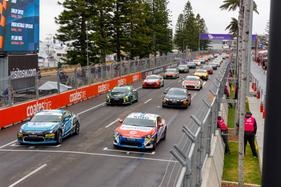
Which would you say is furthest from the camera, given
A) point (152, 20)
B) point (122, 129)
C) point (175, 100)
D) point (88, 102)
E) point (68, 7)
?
point (152, 20)

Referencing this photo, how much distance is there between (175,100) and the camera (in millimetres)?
32969

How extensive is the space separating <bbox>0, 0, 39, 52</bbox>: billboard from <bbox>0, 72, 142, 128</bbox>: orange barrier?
6.56 metres

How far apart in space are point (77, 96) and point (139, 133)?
18.4 m

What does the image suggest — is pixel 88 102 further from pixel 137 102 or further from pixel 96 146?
pixel 96 146

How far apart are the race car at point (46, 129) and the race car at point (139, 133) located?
8.34 feet

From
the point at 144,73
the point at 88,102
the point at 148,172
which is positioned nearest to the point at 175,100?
the point at 88,102

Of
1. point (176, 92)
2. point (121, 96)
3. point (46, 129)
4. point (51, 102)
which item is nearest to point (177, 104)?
point (176, 92)

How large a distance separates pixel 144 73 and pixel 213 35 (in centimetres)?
9477

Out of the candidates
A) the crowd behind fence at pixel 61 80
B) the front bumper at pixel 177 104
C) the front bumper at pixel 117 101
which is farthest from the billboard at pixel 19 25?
the front bumper at pixel 177 104

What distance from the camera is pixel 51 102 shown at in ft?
104

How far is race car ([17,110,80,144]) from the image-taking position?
19578 mm

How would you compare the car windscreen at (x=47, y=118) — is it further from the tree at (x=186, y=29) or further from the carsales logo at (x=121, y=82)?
the tree at (x=186, y=29)

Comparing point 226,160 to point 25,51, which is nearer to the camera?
point 226,160

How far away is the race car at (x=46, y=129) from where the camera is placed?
19578mm
